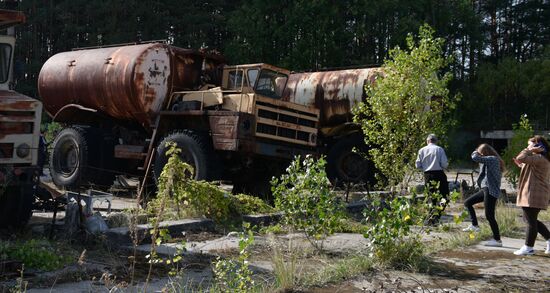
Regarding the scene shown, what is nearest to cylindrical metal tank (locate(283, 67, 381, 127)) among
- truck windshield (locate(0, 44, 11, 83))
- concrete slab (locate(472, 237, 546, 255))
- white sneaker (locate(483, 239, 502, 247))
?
concrete slab (locate(472, 237, 546, 255))

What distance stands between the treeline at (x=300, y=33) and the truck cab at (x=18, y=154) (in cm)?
2558

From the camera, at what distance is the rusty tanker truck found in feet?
39.7

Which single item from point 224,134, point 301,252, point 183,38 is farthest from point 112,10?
point 301,252

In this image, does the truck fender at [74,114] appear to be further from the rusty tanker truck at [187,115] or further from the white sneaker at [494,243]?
the white sneaker at [494,243]

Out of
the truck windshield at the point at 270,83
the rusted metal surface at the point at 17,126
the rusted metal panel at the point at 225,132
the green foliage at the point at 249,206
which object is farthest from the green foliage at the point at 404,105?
the rusted metal surface at the point at 17,126

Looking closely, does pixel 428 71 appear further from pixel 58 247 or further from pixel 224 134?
pixel 58 247

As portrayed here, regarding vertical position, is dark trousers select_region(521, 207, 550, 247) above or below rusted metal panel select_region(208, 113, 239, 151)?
below

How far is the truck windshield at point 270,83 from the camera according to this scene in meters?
13.5

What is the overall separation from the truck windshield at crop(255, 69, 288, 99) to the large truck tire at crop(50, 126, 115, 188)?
13.0ft

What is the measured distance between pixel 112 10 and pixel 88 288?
32.3 meters

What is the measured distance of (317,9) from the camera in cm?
3400

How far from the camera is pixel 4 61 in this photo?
9094mm

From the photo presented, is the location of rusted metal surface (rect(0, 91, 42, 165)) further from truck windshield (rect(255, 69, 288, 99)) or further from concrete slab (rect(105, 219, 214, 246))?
truck windshield (rect(255, 69, 288, 99))

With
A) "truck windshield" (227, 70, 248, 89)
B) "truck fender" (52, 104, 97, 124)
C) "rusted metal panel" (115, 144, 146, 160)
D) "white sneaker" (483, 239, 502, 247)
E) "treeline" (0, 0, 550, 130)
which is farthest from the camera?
"treeline" (0, 0, 550, 130)
